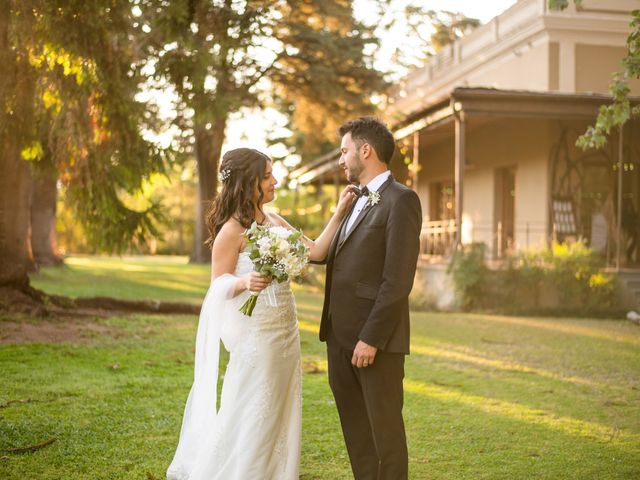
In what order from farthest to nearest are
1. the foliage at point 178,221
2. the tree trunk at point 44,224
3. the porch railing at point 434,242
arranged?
1. the foliage at point 178,221
2. the tree trunk at point 44,224
3. the porch railing at point 434,242

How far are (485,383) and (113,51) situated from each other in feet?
22.8

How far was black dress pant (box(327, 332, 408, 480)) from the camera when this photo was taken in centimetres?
413

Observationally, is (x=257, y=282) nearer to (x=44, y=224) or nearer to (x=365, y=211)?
(x=365, y=211)

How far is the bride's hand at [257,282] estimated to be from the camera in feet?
13.6

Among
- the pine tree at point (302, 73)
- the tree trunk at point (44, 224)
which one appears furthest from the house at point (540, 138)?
the tree trunk at point (44, 224)

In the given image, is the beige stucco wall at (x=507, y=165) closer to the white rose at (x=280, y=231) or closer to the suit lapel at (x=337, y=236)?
the suit lapel at (x=337, y=236)

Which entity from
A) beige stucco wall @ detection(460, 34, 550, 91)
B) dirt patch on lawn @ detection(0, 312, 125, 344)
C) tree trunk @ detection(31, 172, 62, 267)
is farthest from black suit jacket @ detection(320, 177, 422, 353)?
tree trunk @ detection(31, 172, 62, 267)

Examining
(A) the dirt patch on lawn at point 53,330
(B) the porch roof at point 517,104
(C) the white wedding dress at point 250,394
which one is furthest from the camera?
(B) the porch roof at point 517,104

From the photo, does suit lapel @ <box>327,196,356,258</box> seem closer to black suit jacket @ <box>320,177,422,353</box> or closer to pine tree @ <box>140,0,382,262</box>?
black suit jacket @ <box>320,177,422,353</box>

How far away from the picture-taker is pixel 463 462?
18.0 feet

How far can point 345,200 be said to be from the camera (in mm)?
4535

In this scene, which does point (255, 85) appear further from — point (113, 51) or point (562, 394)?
point (562, 394)

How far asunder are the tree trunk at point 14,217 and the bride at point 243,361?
8416 millimetres

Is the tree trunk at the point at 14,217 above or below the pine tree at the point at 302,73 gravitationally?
below
